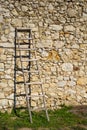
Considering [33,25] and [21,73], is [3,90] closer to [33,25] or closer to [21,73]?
[21,73]

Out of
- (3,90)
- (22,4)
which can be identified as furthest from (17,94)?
(22,4)

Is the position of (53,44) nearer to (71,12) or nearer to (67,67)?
(67,67)

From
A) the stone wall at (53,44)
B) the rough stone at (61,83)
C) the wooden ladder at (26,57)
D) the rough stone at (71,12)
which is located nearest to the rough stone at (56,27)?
the stone wall at (53,44)

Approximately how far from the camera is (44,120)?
26.3 ft

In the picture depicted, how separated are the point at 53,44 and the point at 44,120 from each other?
1.99 metres

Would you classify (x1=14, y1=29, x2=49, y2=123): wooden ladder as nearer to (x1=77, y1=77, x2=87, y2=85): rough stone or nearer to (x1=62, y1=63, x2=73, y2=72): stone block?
(x1=62, y1=63, x2=73, y2=72): stone block

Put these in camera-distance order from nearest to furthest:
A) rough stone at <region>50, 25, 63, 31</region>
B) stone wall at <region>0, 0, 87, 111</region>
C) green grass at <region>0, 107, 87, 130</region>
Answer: green grass at <region>0, 107, 87, 130</region> < stone wall at <region>0, 0, 87, 111</region> < rough stone at <region>50, 25, 63, 31</region>

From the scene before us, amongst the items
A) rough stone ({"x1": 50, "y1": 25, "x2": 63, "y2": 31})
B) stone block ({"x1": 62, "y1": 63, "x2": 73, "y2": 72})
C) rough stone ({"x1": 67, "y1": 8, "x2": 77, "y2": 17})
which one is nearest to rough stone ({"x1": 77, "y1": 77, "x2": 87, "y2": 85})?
stone block ({"x1": 62, "y1": 63, "x2": 73, "y2": 72})

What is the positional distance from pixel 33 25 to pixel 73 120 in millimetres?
2558

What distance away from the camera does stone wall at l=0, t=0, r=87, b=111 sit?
8430mm

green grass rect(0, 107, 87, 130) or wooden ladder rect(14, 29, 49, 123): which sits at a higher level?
wooden ladder rect(14, 29, 49, 123)

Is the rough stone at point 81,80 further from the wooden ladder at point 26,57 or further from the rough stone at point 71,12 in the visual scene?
the rough stone at point 71,12

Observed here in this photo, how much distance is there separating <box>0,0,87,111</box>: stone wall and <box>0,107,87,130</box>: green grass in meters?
0.29

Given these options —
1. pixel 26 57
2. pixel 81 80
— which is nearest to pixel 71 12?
pixel 26 57
